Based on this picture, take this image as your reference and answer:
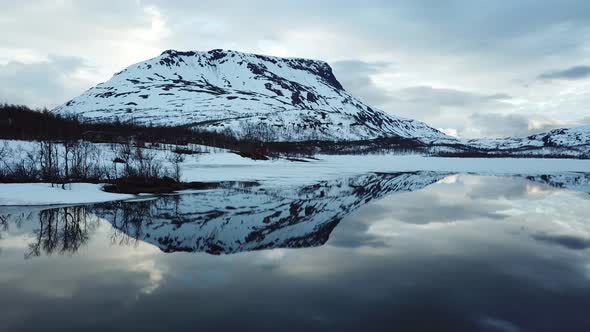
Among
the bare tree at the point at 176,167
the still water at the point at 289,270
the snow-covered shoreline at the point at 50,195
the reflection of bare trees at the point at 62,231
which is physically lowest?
the still water at the point at 289,270

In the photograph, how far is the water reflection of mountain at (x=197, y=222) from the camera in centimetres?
1519

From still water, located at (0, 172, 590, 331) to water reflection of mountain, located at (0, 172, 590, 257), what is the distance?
0.10 metres

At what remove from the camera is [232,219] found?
19859 millimetres

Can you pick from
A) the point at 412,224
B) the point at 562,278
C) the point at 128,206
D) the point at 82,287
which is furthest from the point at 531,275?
the point at 128,206

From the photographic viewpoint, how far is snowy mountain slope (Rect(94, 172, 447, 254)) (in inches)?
611

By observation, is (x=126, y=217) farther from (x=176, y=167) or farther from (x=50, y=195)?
(x=176, y=167)

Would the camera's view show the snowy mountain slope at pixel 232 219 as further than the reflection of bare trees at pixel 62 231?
Yes

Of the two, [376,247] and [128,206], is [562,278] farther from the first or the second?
[128,206]

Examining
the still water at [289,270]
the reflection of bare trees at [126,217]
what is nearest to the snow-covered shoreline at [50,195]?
the still water at [289,270]

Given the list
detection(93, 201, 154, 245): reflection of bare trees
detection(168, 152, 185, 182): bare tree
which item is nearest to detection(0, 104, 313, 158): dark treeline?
detection(168, 152, 185, 182): bare tree

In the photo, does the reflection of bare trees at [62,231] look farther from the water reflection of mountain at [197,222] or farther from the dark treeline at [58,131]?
the dark treeline at [58,131]

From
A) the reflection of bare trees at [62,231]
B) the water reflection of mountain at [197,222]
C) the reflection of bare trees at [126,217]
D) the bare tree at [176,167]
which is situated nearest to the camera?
the reflection of bare trees at [62,231]

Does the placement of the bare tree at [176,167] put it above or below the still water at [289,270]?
above

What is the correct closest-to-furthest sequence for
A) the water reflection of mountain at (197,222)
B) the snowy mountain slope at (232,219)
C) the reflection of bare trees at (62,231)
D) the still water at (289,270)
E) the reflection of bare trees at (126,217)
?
the still water at (289,270)
the reflection of bare trees at (62,231)
the water reflection of mountain at (197,222)
the snowy mountain slope at (232,219)
the reflection of bare trees at (126,217)
